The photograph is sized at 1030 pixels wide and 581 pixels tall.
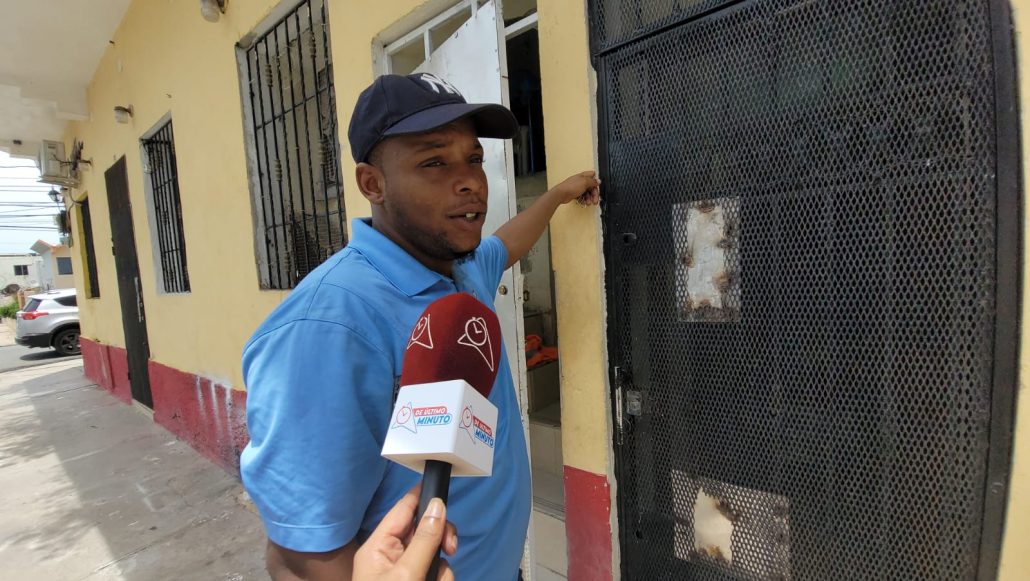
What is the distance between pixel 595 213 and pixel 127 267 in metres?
6.96

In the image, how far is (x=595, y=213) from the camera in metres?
1.78

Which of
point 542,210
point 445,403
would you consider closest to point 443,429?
point 445,403

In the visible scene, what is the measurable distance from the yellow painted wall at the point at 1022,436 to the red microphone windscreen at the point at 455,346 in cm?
115

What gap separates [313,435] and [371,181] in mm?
674

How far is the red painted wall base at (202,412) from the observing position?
420cm

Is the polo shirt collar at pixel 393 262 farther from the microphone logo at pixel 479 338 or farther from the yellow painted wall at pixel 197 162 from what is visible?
the yellow painted wall at pixel 197 162

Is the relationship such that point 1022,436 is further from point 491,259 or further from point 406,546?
point 491,259

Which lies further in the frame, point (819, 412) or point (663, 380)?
point (663, 380)

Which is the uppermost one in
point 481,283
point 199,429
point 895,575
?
point 481,283

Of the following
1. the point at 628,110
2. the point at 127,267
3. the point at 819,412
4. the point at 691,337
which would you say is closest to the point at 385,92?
the point at 628,110

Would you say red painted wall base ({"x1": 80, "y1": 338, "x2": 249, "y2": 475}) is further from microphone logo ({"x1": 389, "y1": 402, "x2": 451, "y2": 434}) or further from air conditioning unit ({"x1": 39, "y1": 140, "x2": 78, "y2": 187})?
air conditioning unit ({"x1": 39, "y1": 140, "x2": 78, "y2": 187})

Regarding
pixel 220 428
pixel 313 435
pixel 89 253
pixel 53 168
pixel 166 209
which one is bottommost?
pixel 220 428

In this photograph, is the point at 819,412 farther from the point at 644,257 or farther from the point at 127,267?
the point at 127,267

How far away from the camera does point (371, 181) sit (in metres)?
1.28
